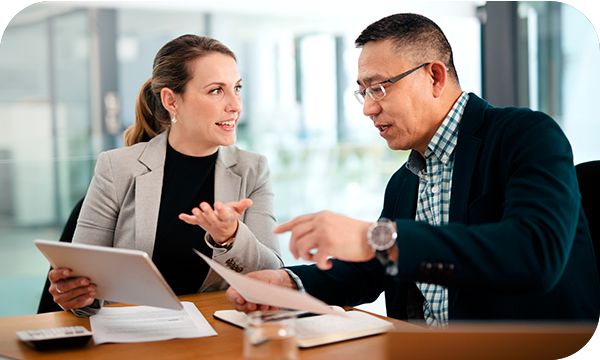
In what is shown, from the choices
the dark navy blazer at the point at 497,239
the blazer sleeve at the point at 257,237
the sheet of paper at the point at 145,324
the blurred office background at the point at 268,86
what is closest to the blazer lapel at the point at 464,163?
the dark navy blazer at the point at 497,239

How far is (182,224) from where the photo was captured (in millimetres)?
2365

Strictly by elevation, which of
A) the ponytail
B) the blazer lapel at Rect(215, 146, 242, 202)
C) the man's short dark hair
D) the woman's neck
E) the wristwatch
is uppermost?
the man's short dark hair

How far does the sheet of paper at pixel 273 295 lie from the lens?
1.30 m

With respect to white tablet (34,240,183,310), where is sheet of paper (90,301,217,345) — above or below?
below

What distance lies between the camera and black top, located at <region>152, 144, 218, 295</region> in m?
2.32

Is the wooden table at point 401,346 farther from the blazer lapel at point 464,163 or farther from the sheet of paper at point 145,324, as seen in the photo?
the blazer lapel at point 464,163

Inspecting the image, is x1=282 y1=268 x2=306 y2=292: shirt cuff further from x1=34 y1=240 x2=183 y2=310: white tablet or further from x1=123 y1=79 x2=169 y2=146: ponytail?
x1=123 y1=79 x2=169 y2=146: ponytail

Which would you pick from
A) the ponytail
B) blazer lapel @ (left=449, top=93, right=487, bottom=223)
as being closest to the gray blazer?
the ponytail

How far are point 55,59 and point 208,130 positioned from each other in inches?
94.0

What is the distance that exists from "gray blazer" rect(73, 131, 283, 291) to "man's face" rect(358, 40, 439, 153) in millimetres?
529

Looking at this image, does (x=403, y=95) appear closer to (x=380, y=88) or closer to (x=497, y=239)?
(x=380, y=88)

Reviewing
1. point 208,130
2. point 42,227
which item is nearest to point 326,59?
point 42,227

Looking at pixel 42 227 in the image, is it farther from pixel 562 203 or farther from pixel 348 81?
pixel 562 203

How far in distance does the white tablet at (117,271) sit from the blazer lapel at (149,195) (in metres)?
0.58
